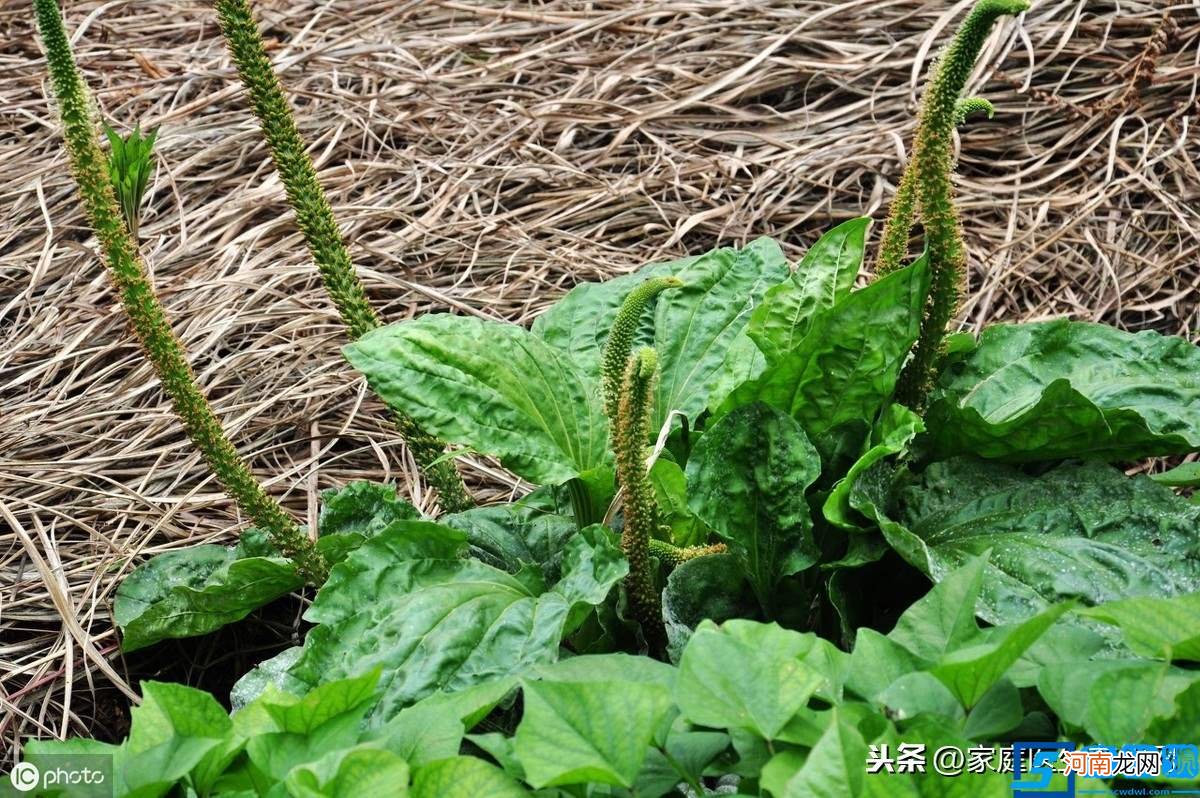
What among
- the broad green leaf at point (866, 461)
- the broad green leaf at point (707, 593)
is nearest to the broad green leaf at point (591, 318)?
the broad green leaf at point (707, 593)

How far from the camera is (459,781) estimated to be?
151cm

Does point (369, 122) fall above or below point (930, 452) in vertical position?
above

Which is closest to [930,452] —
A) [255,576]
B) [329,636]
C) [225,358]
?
[329,636]

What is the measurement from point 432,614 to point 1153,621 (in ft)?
4.17

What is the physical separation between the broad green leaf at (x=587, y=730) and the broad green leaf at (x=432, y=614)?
27.2 inches

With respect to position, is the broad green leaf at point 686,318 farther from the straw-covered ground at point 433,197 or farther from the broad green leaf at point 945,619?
the broad green leaf at point 945,619

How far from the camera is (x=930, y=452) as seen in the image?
8.86ft

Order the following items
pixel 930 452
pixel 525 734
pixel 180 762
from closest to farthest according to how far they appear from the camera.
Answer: pixel 525 734
pixel 180 762
pixel 930 452

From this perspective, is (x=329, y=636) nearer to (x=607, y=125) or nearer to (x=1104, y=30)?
(x=607, y=125)

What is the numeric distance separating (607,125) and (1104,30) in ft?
6.44

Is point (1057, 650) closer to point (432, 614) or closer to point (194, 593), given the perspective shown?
point (432, 614)

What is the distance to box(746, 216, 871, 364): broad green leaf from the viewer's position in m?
2.65

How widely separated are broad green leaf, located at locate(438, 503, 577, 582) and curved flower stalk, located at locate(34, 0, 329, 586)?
1.19 feet

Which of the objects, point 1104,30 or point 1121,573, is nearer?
point 1121,573
